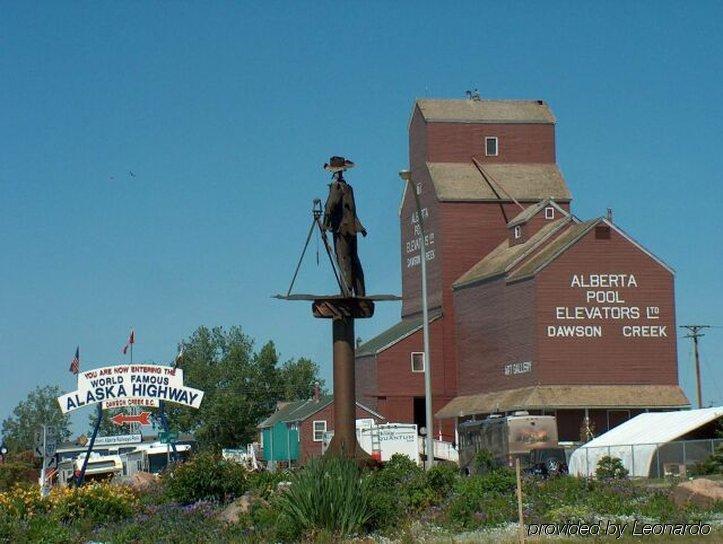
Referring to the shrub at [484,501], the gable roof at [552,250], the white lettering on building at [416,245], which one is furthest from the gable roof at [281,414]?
the shrub at [484,501]

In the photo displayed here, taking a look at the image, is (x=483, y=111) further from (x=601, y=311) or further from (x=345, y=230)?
(x=345, y=230)

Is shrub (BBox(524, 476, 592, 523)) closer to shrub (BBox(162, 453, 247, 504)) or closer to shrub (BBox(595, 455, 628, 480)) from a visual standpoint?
shrub (BBox(595, 455, 628, 480))

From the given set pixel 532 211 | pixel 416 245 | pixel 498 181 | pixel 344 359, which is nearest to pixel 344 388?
pixel 344 359

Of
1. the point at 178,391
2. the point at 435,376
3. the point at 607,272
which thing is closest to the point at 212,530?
the point at 178,391

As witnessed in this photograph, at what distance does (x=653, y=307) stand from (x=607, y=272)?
3.58 meters

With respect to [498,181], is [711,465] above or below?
below

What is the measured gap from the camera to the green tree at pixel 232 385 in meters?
113

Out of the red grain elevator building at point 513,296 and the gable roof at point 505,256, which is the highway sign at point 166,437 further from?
the gable roof at point 505,256

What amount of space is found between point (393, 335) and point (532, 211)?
13351mm

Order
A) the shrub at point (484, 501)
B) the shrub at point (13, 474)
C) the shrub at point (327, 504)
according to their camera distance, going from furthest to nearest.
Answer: the shrub at point (13, 474) < the shrub at point (484, 501) < the shrub at point (327, 504)

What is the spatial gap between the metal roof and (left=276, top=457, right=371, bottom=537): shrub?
49.6 m

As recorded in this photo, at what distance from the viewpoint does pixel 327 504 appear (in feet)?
76.9

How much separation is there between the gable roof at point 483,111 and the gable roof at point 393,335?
14.0m

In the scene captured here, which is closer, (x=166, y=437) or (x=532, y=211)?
(x=166, y=437)
